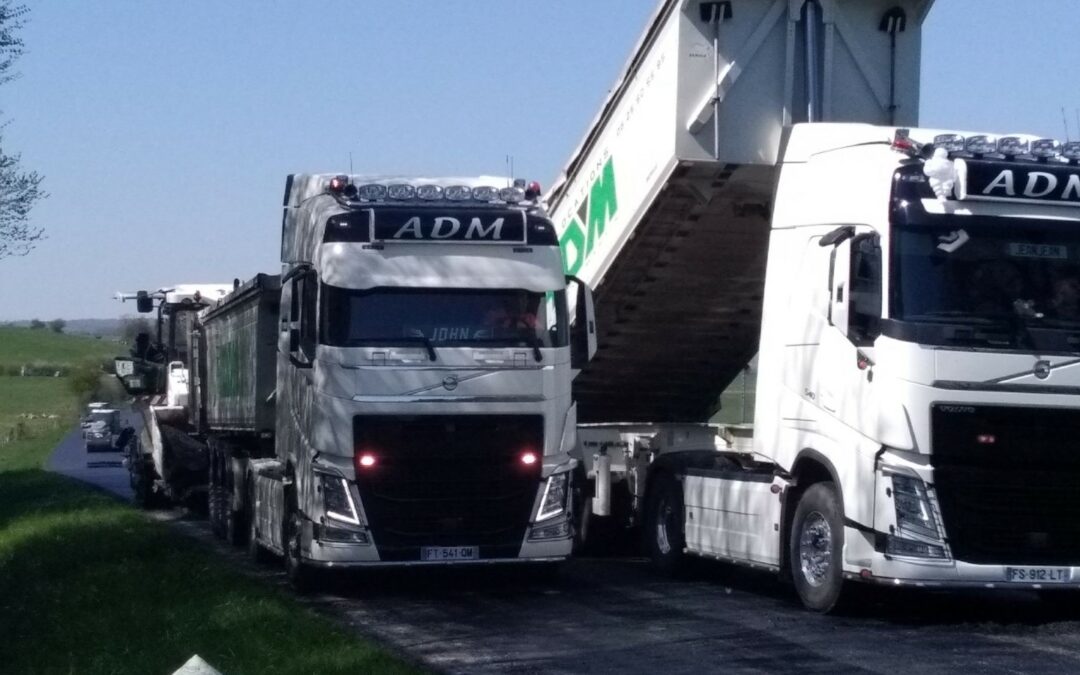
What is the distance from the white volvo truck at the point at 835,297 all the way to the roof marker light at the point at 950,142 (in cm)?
2

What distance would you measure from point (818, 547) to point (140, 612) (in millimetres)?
5394

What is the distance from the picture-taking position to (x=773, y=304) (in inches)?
537

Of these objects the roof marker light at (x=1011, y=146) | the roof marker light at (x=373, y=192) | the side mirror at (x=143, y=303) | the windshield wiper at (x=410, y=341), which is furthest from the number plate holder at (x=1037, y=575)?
the side mirror at (x=143, y=303)

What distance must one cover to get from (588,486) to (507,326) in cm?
364

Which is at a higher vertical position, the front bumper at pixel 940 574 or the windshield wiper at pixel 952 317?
the windshield wiper at pixel 952 317

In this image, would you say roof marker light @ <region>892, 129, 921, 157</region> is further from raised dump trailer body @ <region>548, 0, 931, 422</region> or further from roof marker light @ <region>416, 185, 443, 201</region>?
roof marker light @ <region>416, 185, 443, 201</region>

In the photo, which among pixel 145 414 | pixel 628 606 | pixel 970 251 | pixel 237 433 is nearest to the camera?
pixel 970 251

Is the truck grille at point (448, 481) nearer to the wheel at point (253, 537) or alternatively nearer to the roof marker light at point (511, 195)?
the roof marker light at point (511, 195)

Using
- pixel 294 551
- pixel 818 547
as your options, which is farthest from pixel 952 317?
pixel 294 551

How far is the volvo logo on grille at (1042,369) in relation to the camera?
11.7 meters

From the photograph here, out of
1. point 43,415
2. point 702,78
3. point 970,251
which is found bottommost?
point 43,415

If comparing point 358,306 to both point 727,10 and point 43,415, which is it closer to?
point 727,10

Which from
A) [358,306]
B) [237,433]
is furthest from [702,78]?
[237,433]

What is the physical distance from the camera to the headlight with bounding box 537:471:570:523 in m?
14.1
